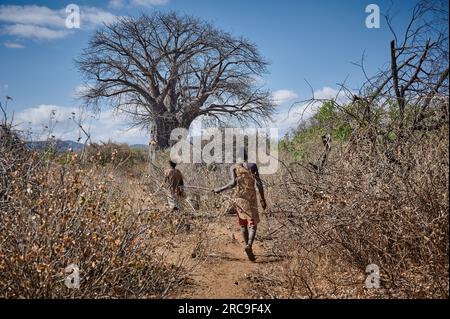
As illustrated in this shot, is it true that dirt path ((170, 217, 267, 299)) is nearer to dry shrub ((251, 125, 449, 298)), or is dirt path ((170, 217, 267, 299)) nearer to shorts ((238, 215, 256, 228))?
dry shrub ((251, 125, 449, 298))

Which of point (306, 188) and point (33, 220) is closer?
point (33, 220)

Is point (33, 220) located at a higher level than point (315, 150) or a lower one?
lower

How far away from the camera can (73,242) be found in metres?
2.93

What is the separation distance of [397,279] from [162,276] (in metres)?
2.17

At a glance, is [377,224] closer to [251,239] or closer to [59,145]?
[251,239]

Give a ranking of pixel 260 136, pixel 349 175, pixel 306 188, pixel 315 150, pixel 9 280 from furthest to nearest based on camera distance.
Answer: pixel 260 136 < pixel 315 150 < pixel 306 188 < pixel 349 175 < pixel 9 280

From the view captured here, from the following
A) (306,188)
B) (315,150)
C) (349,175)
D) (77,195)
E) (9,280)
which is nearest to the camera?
(9,280)

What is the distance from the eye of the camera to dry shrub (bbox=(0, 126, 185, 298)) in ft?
9.38

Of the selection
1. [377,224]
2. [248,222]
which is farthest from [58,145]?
[377,224]

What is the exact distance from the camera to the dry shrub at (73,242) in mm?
2859

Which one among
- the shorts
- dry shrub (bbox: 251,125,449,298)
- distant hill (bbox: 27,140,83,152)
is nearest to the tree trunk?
the shorts
